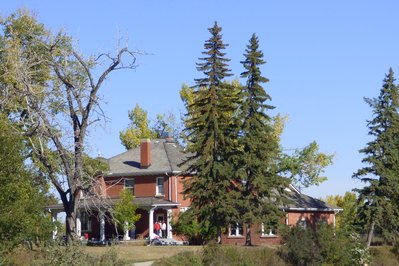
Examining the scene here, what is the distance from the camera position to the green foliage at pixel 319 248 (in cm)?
3891

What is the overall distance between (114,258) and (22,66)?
885cm

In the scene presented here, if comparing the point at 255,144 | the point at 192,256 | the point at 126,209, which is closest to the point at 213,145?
the point at 255,144

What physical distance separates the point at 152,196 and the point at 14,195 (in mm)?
31861

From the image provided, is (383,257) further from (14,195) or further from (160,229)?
(14,195)

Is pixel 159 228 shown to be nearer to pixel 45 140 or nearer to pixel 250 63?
pixel 250 63

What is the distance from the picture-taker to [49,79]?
111 feet

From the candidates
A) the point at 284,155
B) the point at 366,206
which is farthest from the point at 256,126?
the point at 284,155

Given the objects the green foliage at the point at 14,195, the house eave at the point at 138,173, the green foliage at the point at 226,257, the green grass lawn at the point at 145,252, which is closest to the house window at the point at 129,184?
the house eave at the point at 138,173

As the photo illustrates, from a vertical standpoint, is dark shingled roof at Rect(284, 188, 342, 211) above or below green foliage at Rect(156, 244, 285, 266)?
above

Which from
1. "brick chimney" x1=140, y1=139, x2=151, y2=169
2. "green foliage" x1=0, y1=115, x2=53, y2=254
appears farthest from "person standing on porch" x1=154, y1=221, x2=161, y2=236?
"green foliage" x1=0, y1=115, x2=53, y2=254

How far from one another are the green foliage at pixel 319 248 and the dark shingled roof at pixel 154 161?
1953 centimetres

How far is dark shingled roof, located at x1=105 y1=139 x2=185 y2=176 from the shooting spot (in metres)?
59.0

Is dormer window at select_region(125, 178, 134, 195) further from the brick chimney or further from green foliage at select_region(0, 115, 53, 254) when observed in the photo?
green foliage at select_region(0, 115, 53, 254)

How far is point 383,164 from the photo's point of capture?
175ft
